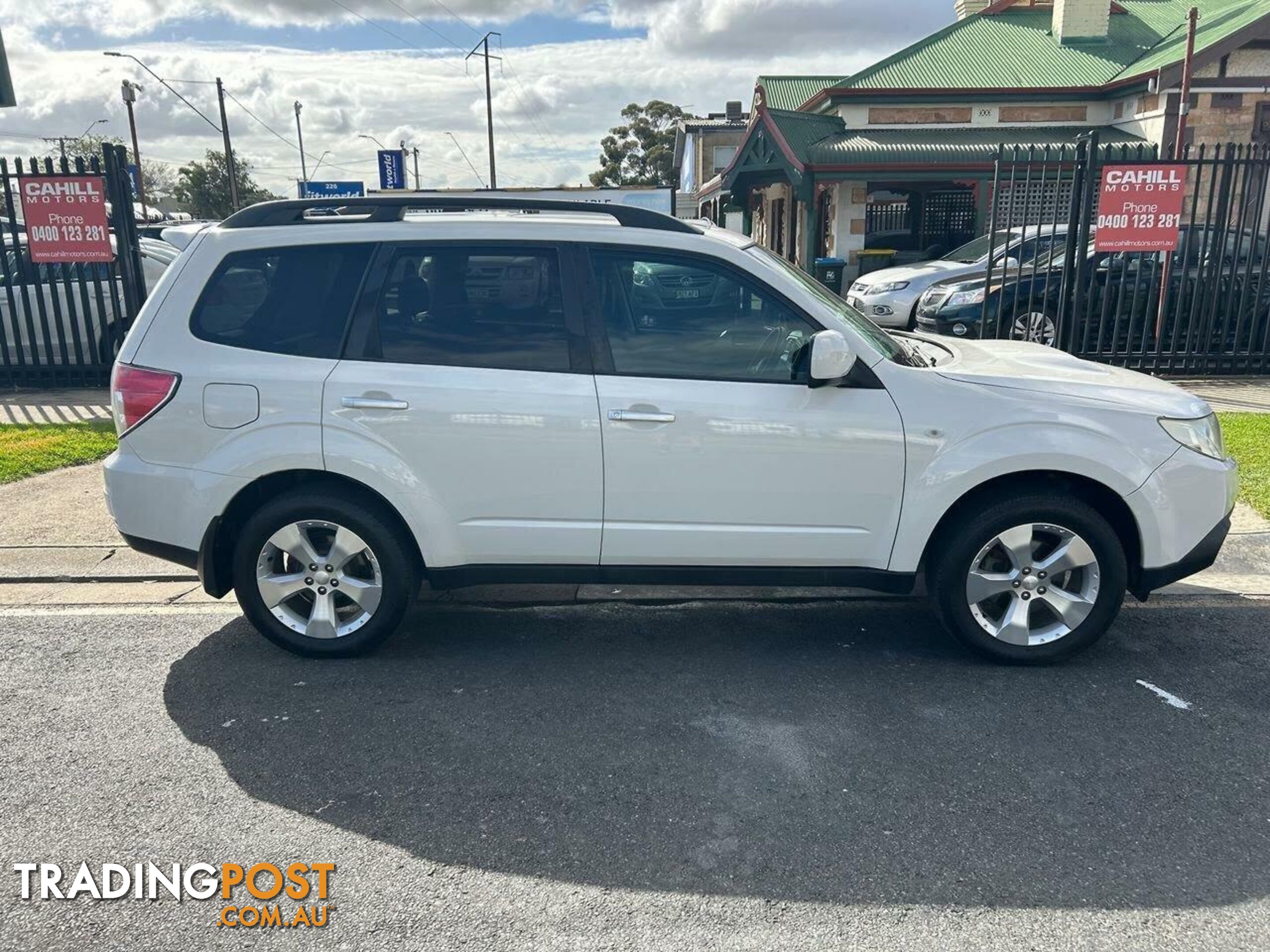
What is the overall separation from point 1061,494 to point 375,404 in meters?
2.82

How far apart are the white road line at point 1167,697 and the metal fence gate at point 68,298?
953 cm

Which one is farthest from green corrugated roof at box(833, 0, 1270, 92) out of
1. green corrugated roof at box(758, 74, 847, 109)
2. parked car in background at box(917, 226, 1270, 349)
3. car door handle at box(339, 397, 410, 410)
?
car door handle at box(339, 397, 410, 410)

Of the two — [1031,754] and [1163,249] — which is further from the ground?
[1163,249]

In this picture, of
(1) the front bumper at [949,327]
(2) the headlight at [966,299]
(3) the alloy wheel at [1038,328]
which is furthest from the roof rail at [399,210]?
(2) the headlight at [966,299]

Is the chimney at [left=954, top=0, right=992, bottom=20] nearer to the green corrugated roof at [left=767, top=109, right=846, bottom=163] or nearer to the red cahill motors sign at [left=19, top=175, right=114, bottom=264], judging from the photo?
the green corrugated roof at [left=767, top=109, right=846, bottom=163]

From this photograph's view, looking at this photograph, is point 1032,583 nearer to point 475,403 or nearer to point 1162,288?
point 475,403

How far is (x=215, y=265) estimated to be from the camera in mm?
4219

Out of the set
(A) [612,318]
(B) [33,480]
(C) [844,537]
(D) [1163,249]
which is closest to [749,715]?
(C) [844,537]

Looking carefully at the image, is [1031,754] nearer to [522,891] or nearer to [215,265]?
[522,891]

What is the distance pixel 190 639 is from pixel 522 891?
8.47ft

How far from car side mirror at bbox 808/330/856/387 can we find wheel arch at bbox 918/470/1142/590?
0.75m

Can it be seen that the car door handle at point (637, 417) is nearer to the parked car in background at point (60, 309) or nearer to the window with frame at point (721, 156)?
the parked car in background at point (60, 309)

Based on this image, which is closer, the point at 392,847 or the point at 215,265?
the point at 392,847

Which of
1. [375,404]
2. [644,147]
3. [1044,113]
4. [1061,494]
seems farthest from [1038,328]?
[644,147]
